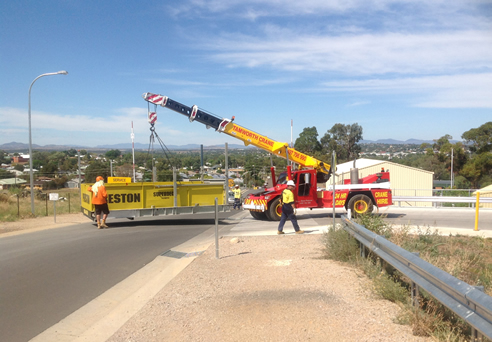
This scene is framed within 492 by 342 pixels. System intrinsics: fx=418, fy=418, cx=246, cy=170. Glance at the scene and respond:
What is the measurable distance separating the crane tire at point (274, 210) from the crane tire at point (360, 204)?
9.63 feet

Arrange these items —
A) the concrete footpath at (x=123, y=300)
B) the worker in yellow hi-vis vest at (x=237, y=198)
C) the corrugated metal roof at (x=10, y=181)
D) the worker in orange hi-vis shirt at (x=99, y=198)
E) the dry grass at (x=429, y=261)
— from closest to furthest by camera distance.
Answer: the dry grass at (x=429, y=261) → the concrete footpath at (x=123, y=300) → the worker in orange hi-vis shirt at (x=99, y=198) → the worker in yellow hi-vis vest at (x=237, y=198) → the corrugated metal roof at (x=10, y=181)

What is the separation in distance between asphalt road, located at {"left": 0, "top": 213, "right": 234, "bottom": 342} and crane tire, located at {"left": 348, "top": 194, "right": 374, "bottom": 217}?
19.7 ft

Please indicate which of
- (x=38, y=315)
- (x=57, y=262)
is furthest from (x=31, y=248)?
(x=38, y=315)

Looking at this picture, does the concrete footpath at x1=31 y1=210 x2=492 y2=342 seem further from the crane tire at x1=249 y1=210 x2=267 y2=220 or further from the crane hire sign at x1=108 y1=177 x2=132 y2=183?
the crane tire at x1=249 y1=210 x2=267 y2=220

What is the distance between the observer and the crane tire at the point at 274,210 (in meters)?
17.0

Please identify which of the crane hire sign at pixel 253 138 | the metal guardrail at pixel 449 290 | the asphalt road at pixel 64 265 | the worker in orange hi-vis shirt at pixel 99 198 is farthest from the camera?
the crane hire sign at pixel 253 138

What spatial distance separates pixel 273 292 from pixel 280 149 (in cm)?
1264

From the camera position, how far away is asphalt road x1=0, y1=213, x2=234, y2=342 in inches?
246

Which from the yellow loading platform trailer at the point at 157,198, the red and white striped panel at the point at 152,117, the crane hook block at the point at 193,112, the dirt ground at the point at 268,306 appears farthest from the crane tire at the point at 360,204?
the dirt ground at the point at 268,306

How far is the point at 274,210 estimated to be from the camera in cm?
1706

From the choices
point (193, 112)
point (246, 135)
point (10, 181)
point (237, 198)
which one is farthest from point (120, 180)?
point (10, 181)

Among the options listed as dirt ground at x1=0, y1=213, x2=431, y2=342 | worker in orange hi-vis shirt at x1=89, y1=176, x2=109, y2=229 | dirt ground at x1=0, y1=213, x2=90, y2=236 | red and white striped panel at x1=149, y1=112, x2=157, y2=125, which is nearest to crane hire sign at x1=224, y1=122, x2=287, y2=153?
red and white striped panel at x1=149, y1=112, x2=157, y2=125

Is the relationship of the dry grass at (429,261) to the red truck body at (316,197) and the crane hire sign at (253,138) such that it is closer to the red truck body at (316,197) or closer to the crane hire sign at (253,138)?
the red truck body at (316,197)

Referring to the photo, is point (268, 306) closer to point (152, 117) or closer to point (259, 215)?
point (259, 215)
